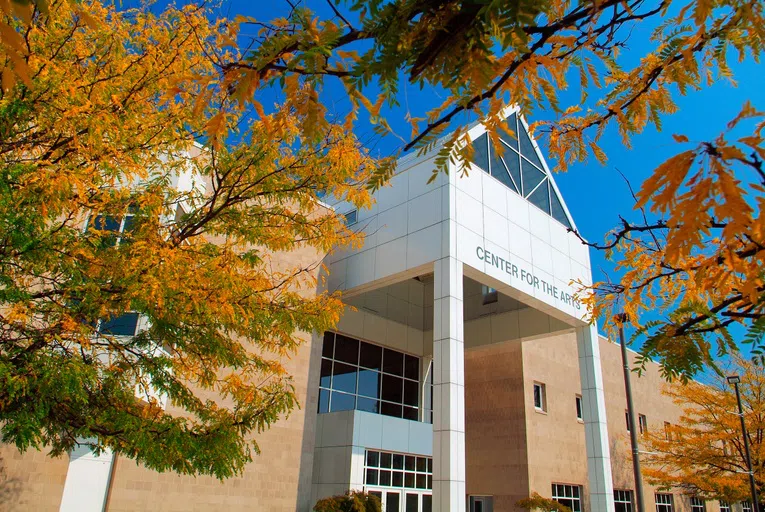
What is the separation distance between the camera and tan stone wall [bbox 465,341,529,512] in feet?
76.0

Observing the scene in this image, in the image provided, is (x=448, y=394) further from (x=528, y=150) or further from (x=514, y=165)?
(x=528, y=150)

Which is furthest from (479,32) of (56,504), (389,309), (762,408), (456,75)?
(762,408)

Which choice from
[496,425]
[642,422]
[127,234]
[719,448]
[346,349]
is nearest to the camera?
[127,234]

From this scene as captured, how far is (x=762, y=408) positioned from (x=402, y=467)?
49.5ft

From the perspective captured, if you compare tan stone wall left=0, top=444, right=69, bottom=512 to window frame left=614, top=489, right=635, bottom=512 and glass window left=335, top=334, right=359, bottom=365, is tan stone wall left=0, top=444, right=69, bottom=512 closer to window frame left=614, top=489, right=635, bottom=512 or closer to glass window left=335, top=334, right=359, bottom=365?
glass window left=335, top=334, right=359, bottom=365

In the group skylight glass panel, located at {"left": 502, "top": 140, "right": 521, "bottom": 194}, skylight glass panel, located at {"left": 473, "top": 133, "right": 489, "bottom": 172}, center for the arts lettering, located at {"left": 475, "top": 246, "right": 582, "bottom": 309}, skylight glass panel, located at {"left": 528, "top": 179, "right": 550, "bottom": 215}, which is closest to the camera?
center for the arts lettering, located at {"left": 475, "top": 246, "right": 582, "bottom": 309}

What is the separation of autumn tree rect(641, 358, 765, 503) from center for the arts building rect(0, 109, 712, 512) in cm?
369

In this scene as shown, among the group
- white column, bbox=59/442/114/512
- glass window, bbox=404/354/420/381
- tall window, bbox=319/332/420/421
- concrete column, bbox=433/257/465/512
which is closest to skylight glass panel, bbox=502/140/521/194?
concrete column, bbox=433/257/465/512

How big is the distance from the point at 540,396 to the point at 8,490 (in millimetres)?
20052

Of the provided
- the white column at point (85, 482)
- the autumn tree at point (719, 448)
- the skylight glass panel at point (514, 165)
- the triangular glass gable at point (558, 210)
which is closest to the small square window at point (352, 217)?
the skylight glass panel at point (514, 165)

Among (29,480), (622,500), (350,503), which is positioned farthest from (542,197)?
(29,480)

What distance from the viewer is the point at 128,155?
6.32 metres

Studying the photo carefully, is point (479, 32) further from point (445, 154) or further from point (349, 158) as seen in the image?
point (349, 158)

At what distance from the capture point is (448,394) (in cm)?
1422
